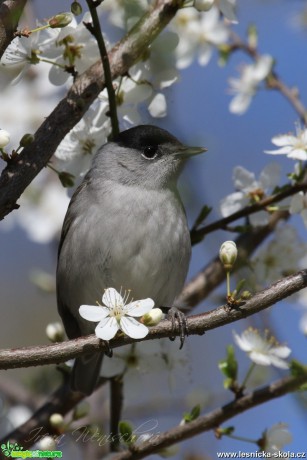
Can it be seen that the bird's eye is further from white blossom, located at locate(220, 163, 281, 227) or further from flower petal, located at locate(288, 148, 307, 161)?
flower petal, located at locate(288, 148, 307, 161)

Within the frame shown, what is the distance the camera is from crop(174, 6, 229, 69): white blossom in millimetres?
4535

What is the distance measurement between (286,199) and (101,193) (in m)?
1.05

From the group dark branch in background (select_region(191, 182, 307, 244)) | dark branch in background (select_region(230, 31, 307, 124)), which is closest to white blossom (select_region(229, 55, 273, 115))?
dark branch in background (select_region(230, 31, 307, 124))

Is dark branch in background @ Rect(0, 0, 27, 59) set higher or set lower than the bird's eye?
lower

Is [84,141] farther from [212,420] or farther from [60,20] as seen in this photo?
[212,420]

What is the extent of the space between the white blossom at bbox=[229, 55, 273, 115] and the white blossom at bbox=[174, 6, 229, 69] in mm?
240

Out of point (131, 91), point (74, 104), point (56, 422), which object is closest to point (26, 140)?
point (74, 104)

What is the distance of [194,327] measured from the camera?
2.74 m

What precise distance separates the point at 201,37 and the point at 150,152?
0.80 m

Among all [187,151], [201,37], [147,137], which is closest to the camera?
[187,151]

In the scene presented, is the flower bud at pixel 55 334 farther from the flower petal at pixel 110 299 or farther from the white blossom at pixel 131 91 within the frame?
the white blossom at pixel 131 91

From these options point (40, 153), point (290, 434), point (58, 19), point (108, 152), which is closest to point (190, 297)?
point (108, 152)

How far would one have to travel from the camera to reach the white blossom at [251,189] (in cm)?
396

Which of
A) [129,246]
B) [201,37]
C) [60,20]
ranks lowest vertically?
[129,246]
